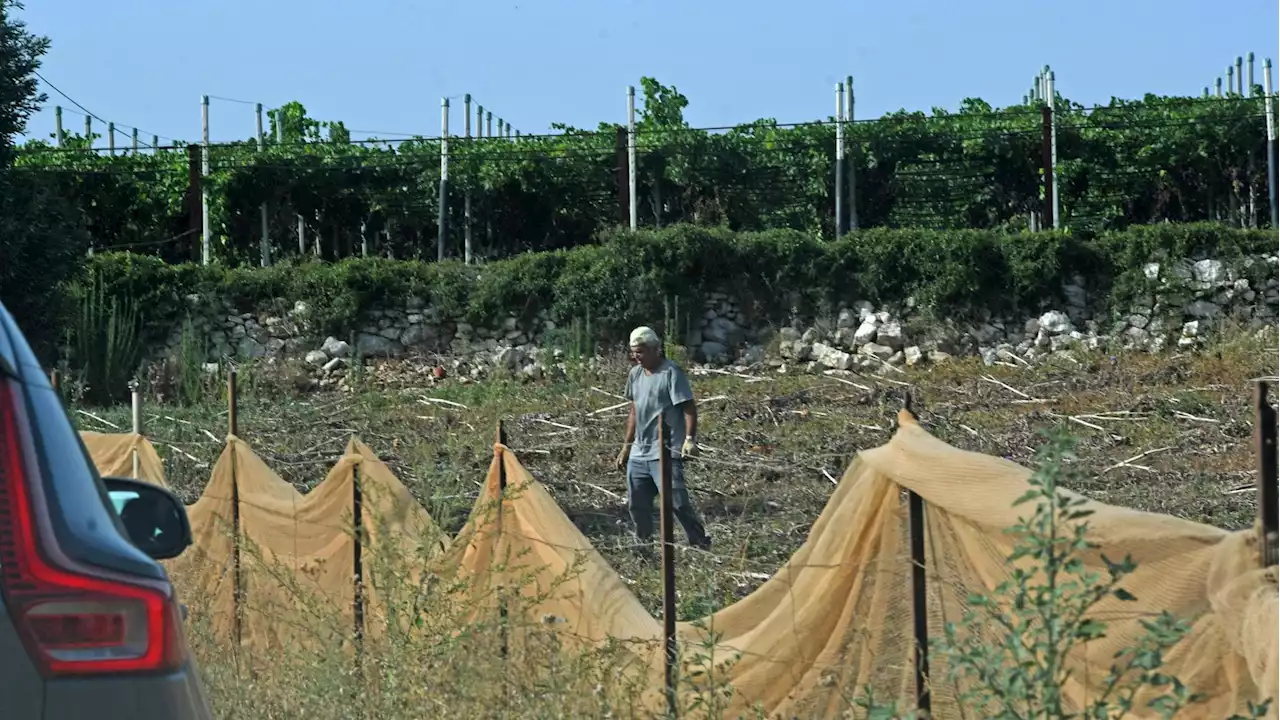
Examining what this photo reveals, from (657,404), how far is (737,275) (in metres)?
12.4

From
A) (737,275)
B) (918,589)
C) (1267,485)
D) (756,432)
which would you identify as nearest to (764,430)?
(756,432)

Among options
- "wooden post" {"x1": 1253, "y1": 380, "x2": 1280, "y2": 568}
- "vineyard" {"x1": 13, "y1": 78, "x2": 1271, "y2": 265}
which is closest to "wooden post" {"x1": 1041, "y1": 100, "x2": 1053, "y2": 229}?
"vineyard" {"x1": 13, "y1": 78, "x2": 1271, "y2": 265}

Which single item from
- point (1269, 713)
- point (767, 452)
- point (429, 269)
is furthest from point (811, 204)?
point (1269, 713)

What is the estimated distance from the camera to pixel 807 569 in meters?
4.65

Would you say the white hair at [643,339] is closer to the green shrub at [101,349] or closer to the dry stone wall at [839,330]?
the dry stone wall at [839,330]

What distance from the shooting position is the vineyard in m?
26.1

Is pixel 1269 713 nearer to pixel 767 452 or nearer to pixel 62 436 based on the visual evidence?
pixel 62 436

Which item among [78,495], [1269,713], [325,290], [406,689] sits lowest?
[406,689]

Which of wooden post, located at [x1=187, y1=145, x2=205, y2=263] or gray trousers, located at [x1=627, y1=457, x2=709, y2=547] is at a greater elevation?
wooden post, located at [x1=187, y1=145, x2=205, y2=263]

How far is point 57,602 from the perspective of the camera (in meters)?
2.46

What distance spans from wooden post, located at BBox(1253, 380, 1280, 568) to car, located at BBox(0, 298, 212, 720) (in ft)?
6.77

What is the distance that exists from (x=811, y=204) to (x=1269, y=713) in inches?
946

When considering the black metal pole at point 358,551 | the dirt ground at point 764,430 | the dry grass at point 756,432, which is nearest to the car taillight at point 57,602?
the black metal pole at point 358,551

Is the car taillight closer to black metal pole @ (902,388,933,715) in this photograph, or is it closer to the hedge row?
black metal pole @ (902,388,933,715)
